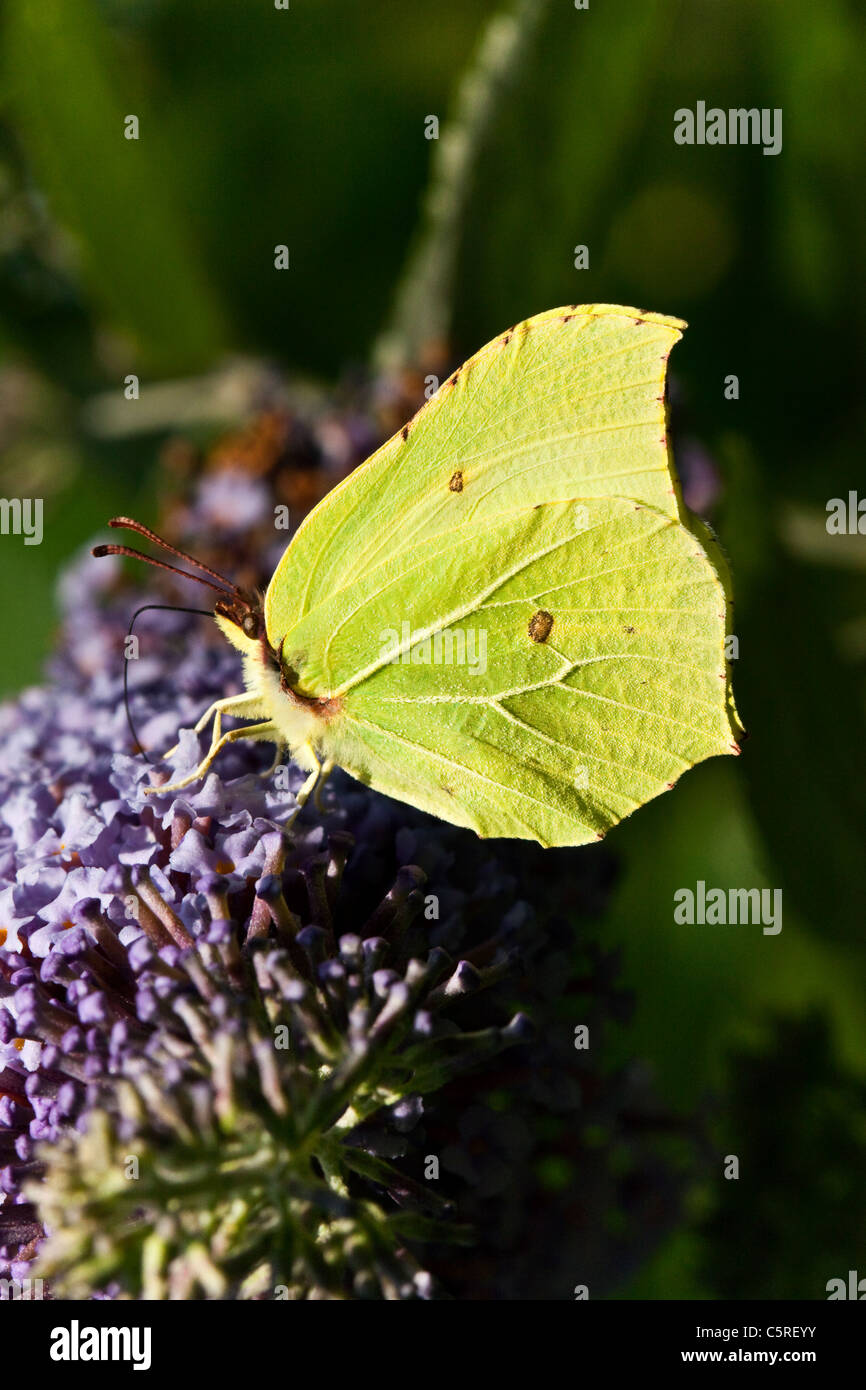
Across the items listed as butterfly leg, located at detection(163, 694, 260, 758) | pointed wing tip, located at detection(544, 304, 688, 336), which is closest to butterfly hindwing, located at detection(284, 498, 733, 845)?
butterfly leg, located at detection(163, 694, 260, 758)

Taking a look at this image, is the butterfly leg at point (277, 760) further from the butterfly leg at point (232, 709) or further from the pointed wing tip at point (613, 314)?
the pointed wing tip at point (613, 314)

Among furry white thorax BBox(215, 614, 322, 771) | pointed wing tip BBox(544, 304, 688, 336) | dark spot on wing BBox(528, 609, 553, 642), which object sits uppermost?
pointed wing tip BBox(544, 304, 688, 336)

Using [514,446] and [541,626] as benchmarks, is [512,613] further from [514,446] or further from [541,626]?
[514,446]

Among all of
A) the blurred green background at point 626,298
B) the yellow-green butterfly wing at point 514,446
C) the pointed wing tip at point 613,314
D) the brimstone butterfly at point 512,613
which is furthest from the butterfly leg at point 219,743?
the blurred green background at point 626,298

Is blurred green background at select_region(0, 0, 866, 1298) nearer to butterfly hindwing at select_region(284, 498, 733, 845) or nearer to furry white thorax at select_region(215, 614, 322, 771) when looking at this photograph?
butterfly hindwing at select_region(284, 498, 733, 845)
